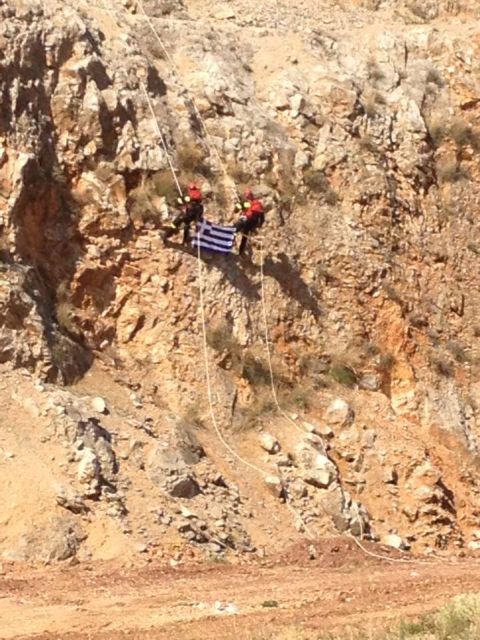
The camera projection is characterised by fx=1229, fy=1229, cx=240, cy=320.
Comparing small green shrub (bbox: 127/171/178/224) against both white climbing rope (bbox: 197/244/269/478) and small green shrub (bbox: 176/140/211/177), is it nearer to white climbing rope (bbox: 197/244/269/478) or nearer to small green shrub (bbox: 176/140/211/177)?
small green shrub (bbox: 176/140/211/177)

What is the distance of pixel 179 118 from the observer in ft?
71.4

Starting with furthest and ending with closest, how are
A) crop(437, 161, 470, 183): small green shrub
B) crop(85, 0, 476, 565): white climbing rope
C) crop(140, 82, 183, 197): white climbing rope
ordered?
crop(437, 161, 470, 183): small green shrub → crop(140, 82, 183, 197): white climbing rope → crop(85, 0, 476, 565): white climbing rope

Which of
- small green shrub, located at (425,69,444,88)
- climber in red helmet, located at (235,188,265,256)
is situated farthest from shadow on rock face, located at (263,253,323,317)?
small green shrub, located at (425,69,444,88)

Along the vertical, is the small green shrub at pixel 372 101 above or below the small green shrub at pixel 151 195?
above

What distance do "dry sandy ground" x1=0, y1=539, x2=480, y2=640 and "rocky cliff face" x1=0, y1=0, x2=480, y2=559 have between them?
2.37 feet

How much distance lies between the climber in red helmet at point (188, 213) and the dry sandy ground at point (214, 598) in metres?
6.01

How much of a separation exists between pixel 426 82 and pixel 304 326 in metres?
7.17

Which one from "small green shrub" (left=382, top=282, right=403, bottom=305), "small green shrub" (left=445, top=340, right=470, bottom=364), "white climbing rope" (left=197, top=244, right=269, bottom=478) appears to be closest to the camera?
"white climbing rope" (left=197, top=244, right=269, bottom=478)

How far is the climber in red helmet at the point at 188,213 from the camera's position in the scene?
65.0 ft

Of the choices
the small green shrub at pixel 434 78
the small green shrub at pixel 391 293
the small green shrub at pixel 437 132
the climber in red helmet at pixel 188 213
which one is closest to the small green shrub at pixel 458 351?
the small green shrub at pixel 391 293

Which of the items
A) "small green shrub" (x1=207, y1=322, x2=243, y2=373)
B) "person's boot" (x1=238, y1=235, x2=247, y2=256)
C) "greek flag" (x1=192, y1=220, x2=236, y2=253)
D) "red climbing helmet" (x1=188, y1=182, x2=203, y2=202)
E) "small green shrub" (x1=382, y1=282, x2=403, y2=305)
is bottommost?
"small green shrub" (x1=207, y1=322, x2=243, y2=373)

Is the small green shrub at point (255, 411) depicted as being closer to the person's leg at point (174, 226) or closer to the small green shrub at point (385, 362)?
the small green shrub at point (385, 362)

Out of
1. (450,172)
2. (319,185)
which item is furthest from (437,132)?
(319,185)

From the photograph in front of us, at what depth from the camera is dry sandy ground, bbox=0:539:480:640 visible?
12.7 metres
